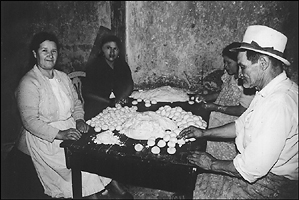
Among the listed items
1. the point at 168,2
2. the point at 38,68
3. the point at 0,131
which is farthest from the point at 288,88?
the point at 0,131

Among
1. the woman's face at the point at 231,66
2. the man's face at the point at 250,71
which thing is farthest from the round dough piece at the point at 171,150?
the woman's face at the point at 231,66

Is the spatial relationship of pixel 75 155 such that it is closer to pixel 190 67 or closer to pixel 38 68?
pixel 38 68

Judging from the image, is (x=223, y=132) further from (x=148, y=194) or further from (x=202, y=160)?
(x=148, y=194)

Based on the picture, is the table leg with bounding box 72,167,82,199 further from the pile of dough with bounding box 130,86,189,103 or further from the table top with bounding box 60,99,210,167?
the pile of dough with bounding box 130,86,189,103

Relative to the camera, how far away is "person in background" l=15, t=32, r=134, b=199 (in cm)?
264

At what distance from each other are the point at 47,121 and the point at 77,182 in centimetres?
79

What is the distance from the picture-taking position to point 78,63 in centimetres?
509

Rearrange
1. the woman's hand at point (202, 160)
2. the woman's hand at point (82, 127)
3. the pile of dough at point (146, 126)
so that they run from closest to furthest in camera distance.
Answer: the woman's hand at point (202, 160)
the pile of dough at point (146, 126)
the woman's hand at point (82, 127)

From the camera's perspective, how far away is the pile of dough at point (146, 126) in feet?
8.37

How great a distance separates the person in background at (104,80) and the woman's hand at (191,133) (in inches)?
58.2

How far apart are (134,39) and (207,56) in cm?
157

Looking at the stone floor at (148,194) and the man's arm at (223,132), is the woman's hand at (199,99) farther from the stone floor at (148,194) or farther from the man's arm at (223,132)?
the stone floor at (148,194)

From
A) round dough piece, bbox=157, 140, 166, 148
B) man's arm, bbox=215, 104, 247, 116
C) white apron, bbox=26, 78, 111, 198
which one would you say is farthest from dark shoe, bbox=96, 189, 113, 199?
man's arm, bbox=215, 104, 247, 116

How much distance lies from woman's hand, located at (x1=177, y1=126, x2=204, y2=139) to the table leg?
115 centimetres
